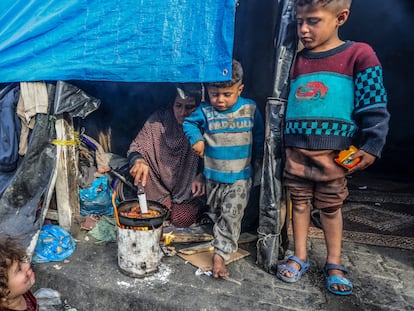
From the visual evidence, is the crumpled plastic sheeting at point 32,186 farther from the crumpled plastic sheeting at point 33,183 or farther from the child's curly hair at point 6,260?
the child's curly hair at point 6,260

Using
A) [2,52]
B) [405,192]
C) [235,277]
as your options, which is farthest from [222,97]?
[405,192]

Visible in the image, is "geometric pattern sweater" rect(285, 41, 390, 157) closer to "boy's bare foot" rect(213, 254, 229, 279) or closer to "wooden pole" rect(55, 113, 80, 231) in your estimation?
"boy's bare foot" rect(213, 254, 229, 279)

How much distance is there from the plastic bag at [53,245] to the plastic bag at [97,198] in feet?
1.66

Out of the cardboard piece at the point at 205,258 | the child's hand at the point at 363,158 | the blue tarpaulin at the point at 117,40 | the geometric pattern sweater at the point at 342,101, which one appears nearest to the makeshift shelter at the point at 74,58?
the blue tarpaulin at the point at 117,40

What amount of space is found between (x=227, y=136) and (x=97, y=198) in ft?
6.19

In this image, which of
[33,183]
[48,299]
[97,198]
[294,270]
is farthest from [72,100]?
[294,270]

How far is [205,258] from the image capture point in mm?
3631

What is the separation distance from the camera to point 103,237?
402cm

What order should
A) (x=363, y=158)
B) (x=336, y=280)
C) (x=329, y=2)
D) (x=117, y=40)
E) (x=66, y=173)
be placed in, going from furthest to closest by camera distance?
1. (x=66, y=173)
2. (x=117, y=40)
3. (x=336, y=280)
4. (x=363, y=158)
5. (x=329, y=2)

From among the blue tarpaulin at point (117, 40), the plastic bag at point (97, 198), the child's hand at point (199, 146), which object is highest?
the blue tarpaulin at point (117, 40)

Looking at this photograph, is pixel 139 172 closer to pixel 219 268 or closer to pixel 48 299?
pixel 219 268

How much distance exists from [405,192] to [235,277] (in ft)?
14.4

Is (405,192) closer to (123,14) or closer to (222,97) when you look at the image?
(222,97)

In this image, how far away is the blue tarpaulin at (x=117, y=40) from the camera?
320 centimetres
